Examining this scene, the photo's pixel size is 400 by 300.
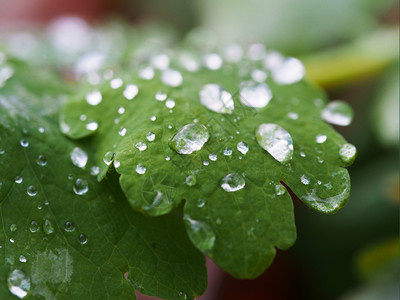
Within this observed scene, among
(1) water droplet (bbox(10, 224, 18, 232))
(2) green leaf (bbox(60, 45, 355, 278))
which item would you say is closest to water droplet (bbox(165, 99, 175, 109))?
(2) green leaf (bbox(60, 45, 355, 278))

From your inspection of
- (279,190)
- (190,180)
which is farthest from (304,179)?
(190,180)

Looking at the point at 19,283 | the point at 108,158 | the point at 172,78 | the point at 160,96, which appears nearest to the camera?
the point at 19,283

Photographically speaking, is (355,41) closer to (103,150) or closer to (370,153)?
(370,153)

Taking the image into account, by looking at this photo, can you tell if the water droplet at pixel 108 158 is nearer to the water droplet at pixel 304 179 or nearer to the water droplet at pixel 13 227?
the water droplet at pixel 13 227

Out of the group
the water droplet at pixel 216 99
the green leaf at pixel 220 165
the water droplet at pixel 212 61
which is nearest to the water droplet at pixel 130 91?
the green leaf at pixel 220 165

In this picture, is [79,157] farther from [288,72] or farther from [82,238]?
[288,72]

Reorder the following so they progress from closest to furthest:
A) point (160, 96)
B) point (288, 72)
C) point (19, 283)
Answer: point (19, 283)
point (160, 96)
point (288, 72)

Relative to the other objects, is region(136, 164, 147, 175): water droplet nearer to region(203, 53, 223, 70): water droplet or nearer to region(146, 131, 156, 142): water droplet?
region(146, 131, 156, 142): water droplet
